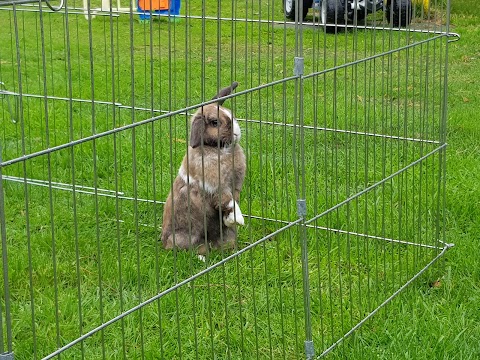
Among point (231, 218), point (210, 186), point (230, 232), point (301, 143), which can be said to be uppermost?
point (301, 143)

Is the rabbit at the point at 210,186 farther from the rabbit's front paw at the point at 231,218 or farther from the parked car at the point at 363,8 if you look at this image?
the parked car at the point at 363,8

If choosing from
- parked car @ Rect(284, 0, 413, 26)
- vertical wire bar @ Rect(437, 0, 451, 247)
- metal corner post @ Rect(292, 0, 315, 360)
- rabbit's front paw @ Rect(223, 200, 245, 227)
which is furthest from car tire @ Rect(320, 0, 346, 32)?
rabbit's front paw @ Rect(223, 200, 245, 227)

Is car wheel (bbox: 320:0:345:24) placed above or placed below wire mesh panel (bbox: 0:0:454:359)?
above

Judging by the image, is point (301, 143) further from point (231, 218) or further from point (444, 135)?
point (444, 135)

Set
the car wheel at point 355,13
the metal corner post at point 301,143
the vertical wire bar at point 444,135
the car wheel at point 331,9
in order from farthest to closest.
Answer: the vertical wire bar at point 444,135
the car wheel at point 331,9
the car wheel at point 355,13
the metal corner post at point 301,143

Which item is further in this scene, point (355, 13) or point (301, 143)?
point (355, 13)

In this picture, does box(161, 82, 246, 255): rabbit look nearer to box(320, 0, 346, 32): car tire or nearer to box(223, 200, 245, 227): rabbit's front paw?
box(223, 200, 245, 227): rabbit's front paw

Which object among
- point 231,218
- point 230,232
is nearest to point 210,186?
point 231,218

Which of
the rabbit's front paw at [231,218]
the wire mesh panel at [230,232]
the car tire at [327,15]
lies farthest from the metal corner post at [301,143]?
the rabbit's front paw at [231,218]

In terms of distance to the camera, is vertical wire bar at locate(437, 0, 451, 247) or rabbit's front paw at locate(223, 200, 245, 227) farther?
vertical wire bar at locate(437, 0, 451, 247)

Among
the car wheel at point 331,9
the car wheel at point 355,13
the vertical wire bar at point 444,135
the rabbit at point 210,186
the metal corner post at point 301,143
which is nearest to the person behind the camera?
the metal corner post at point 301,143

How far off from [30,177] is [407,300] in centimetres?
233

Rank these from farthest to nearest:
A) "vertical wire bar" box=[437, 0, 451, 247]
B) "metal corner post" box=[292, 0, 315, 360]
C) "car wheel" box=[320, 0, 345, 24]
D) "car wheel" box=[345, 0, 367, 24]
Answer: "vertical wire bar" box=[437, 0, 451, 247] → "car wheel" box=[320, 0, 345, 24] → "car wheel" box=[345, 0, 367, 24] → "metal corner post" box=[292, 0, 315, 360]

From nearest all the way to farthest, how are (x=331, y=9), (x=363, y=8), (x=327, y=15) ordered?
(x=327, y=15) → (x=363, y=8) → (x=331, y=9)
